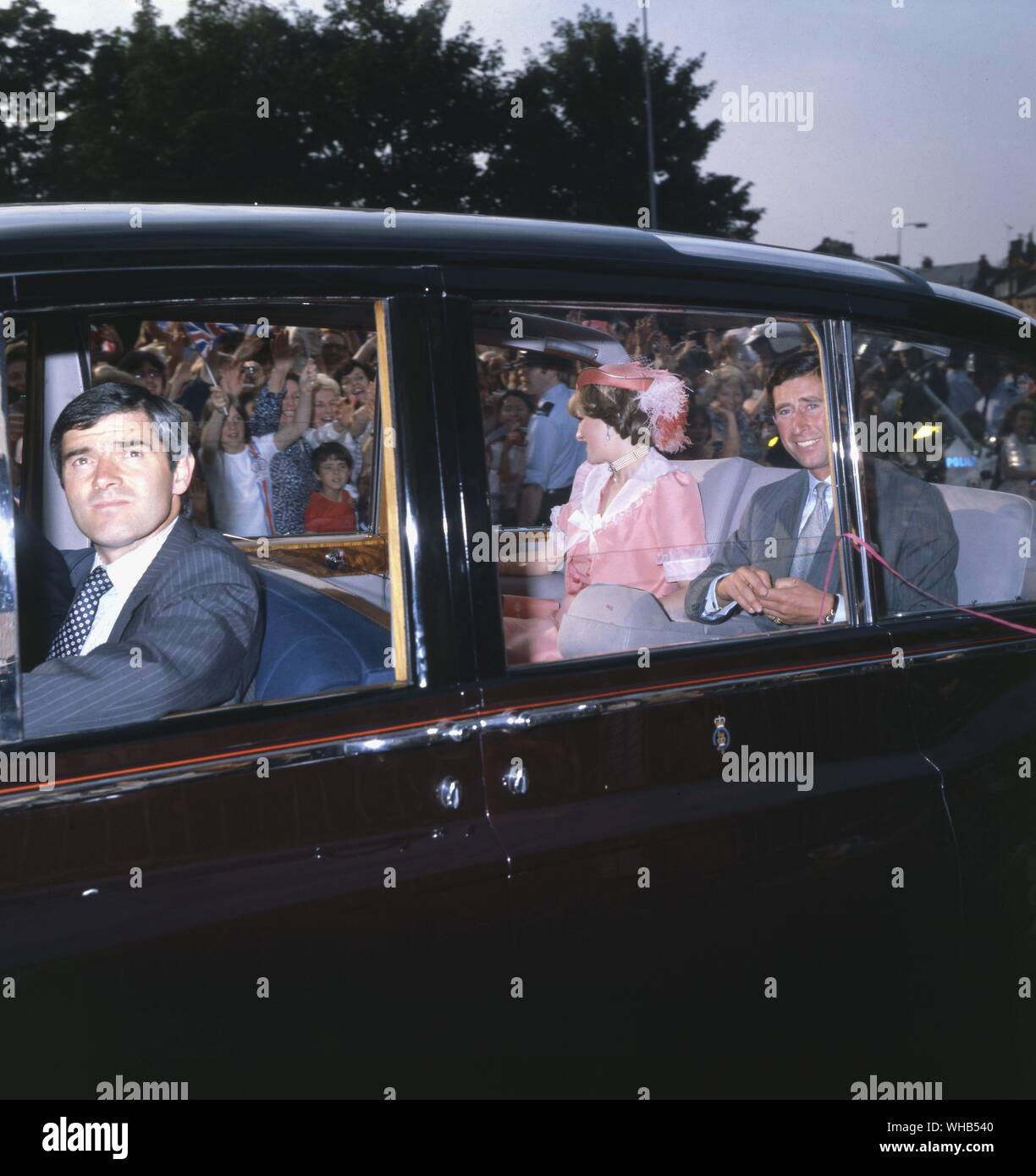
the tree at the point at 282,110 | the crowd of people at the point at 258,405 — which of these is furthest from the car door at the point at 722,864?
the tree at the point at 282,110

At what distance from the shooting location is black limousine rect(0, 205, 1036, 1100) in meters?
2.02

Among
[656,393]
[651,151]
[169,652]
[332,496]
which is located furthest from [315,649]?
[651,151]

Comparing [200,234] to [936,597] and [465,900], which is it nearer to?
[465,900]

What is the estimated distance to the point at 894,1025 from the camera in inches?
109

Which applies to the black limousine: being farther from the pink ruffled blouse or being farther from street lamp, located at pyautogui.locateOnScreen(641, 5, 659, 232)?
street lamp, located at pyautogui.locateOnScreen(641, 5, 659, 232)

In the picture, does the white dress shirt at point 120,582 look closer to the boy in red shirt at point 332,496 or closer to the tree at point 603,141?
the boy in red shirt at point 332,496

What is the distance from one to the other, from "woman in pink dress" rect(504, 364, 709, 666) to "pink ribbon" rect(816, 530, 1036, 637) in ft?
0.88

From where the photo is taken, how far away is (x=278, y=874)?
2086mm

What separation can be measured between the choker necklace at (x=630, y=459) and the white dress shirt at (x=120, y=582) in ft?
3.44

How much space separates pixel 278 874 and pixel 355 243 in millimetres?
1049

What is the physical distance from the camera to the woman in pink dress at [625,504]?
106 inches

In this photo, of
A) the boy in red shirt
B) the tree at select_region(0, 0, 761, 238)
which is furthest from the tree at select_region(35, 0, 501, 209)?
the boy in red shirt

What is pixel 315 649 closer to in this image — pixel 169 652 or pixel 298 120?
pixel 169 652
